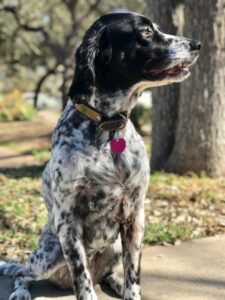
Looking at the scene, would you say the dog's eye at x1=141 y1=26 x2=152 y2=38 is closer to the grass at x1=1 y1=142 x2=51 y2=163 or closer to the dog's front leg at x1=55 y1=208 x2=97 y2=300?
the dog's front leg at x1=55 y1=208 x2=97 y2=300

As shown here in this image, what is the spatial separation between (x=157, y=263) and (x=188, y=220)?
4.03ft

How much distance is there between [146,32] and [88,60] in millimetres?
442

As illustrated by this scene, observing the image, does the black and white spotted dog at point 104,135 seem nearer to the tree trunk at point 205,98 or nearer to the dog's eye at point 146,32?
the dog's eye at point 146,32

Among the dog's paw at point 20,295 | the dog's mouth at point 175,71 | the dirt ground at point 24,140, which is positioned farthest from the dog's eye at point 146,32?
the dirt ground at point 24,140

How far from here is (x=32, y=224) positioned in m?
5.68

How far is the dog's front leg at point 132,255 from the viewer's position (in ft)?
11.6

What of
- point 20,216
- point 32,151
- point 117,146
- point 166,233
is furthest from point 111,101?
point 32,151

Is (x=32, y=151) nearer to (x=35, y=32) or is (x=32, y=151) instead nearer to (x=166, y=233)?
(x=166, y=233)

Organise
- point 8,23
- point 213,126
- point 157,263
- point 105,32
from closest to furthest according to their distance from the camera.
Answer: point 105,32
point 157,263
point 213,126
point 8,23

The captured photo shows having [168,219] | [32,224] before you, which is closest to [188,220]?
[168,219]

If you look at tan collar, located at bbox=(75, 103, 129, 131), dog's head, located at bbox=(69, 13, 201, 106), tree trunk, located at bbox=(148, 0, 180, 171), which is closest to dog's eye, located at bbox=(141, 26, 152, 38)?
dog's head, located at bbox=(69, 13, 201, 106)

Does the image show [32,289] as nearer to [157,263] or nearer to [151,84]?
[157,263]

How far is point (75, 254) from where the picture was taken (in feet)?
11.0

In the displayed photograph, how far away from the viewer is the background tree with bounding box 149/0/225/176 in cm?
714
